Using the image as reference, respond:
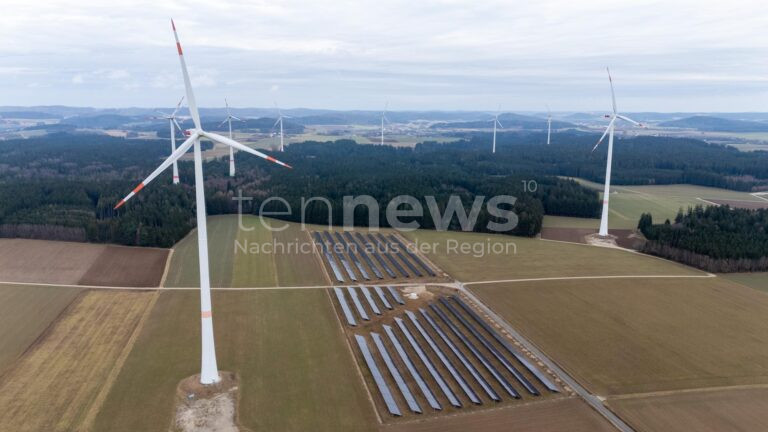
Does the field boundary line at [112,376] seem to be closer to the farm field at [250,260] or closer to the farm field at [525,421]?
the farm field at [250,260]

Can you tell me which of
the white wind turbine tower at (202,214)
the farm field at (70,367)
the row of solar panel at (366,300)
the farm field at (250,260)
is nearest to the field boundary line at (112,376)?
the farm field at (70,367)

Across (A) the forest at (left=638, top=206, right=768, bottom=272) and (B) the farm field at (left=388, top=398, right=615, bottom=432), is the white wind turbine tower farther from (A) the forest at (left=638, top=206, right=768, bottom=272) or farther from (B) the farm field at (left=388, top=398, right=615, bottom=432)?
(A) the forest at (left=638, top=206, right=768, bottom=272)

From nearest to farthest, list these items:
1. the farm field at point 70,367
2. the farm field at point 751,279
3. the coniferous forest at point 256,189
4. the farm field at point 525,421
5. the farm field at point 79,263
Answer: the farm field at point 525,421
the farm field at point 70,367
the farm field at point 79,263
the farm field at point 751,279
the coniferous forest at point 256,189

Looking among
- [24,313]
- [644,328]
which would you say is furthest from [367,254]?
[24,313]

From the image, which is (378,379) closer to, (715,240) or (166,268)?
(166,268)

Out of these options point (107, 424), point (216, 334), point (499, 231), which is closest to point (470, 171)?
point (499, 231)

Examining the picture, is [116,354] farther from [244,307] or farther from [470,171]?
[470,171]

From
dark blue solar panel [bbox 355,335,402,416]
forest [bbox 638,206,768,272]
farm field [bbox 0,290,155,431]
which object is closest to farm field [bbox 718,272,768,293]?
forest [bbox 638,206,768,272]

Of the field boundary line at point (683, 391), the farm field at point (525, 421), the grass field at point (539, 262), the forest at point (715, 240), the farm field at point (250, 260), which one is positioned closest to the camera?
the farm field at point (525, 421)
